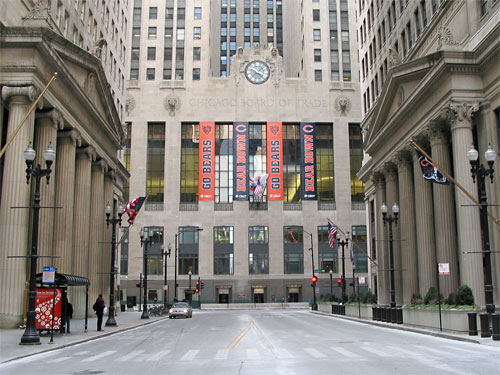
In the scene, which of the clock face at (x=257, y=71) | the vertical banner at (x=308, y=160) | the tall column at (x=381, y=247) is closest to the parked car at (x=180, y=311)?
the tall column at (x=381, y=247)

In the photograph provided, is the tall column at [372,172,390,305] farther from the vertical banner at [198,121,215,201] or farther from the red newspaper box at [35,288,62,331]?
the vertical banner at [198,121,215,201]

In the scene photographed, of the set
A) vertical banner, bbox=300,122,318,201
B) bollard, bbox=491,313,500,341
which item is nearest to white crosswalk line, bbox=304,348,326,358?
bollard, bbox=491,313,500,341

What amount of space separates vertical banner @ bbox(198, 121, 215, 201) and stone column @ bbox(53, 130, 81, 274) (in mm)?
53100

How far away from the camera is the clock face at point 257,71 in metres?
99.6

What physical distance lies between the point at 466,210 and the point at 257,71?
72.3 metres

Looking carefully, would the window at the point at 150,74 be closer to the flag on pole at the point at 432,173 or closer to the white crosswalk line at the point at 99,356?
the flag on pole at the point at 432,173

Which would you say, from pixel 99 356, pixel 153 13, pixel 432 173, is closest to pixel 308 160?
pixel 153 13

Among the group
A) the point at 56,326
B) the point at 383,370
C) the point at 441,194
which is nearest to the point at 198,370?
the point at 383,370

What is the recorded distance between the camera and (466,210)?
32.3m

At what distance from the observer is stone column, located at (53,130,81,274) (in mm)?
37719

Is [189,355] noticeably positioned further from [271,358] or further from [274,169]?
[274,169]

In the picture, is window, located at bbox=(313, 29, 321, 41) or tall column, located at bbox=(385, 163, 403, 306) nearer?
tall column, located at bbox=(385, 163, 403, 306)

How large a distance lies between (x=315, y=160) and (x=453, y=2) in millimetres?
59490

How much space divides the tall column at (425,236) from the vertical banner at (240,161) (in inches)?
2097
